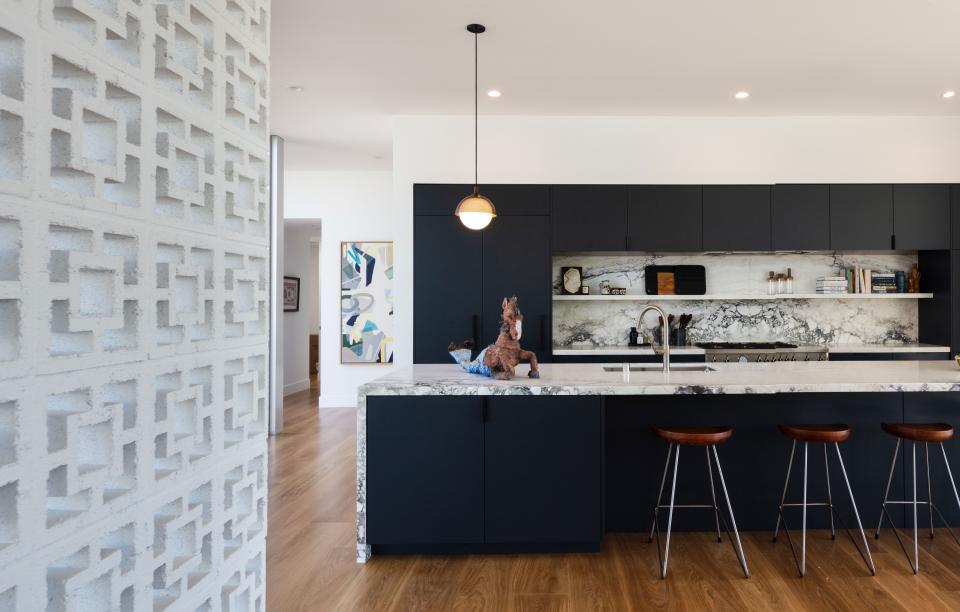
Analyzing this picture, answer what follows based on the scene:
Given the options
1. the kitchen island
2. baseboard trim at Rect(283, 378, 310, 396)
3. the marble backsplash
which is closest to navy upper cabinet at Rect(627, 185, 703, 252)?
the marble backsplash

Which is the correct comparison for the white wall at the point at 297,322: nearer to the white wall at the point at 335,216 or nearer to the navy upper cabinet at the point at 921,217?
the white wall at the point at 335,216

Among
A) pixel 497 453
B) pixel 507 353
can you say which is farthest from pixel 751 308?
pixel 497 453

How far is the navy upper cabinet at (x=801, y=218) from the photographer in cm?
527

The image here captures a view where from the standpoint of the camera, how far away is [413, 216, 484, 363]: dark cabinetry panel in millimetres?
5145

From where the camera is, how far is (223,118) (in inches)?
65.0

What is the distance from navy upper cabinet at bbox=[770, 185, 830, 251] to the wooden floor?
270 centimetres

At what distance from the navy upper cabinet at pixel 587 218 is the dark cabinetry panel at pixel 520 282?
0.22m

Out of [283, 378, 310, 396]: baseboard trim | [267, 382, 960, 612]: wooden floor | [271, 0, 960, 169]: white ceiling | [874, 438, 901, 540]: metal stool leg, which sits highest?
[271, 0, 960, 169]: white ceiling

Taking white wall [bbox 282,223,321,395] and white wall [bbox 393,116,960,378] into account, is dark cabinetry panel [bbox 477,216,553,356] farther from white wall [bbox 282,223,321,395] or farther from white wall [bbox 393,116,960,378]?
white wall [bbox 282,223,321,395]

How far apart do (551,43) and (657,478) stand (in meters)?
2.76

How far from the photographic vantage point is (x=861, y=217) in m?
5.29

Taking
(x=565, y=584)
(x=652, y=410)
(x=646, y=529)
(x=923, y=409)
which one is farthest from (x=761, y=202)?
(x=565, y=584)

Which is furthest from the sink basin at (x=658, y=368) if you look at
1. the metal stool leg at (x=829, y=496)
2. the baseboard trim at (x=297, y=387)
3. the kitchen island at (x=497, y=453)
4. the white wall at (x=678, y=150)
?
the baseboard trim at (x=297, y=387)

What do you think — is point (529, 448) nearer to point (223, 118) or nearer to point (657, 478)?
point (657, 478)
